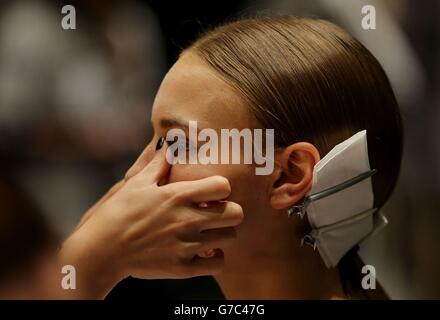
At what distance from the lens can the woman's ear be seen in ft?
4.13

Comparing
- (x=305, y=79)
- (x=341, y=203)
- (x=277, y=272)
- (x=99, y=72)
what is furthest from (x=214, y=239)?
(x=99, y=72)

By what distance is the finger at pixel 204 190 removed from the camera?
4.01 feet

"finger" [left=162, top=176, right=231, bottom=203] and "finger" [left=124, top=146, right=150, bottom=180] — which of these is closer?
"finger" [left=162, top=176, right=231, bottom=203]

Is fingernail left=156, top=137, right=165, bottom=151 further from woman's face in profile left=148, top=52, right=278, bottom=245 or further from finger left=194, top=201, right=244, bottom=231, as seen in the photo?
finger left=194, top=201, right=244, bottom=231

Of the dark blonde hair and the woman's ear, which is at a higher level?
the dark blonde hair

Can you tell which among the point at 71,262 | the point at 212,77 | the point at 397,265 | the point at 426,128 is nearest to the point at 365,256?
the point at 397,265

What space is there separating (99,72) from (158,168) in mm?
315

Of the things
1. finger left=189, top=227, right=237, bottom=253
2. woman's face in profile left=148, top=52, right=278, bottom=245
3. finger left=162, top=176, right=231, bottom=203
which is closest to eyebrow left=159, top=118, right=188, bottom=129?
woman's face in profile left=148, top=52, right=278, bottom=245

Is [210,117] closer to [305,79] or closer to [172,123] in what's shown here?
[172,123]

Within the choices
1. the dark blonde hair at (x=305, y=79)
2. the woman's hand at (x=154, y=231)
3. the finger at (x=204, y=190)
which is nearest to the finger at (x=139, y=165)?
the woman's hand at (x=154, y=231)

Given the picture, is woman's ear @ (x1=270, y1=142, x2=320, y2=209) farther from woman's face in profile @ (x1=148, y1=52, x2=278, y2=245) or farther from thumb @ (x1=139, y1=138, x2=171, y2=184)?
thumb @ (x1=139, y1=138, x2=171, y2=184)

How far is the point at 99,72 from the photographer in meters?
1.43

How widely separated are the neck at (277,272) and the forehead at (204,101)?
268 millimetres

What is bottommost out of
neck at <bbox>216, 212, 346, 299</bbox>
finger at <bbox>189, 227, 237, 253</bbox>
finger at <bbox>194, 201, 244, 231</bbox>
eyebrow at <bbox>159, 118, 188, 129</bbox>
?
neck at <bbox>216, 212, 346, 299</bbox>
